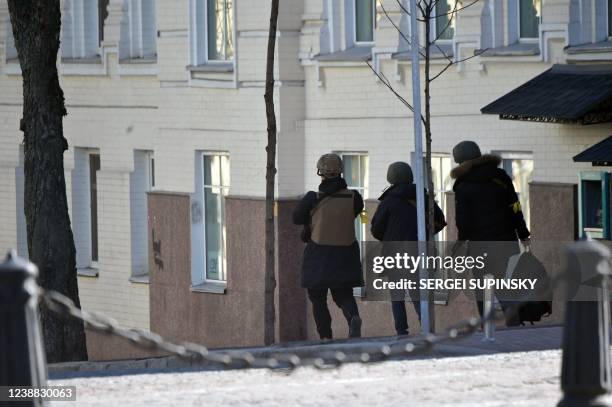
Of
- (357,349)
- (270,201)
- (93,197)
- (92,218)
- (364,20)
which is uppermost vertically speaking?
(364,20)

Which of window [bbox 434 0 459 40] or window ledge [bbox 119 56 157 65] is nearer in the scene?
window [bbox 434 0 459 40]

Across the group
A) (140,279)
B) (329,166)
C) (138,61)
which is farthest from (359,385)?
(138,61)

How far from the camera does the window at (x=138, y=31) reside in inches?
1106

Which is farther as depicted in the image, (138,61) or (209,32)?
(138,61)

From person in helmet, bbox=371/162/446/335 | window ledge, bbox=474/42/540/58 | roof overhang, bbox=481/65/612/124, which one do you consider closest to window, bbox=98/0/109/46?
window ledge, bbox=474/42/540/58

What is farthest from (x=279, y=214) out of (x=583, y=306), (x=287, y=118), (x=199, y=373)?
(x=583, y=306)

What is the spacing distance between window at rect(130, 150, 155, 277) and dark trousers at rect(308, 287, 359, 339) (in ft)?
32.8

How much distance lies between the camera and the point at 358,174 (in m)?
24.8

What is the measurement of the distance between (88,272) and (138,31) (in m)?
3.57

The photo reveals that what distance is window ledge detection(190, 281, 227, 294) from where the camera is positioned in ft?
86.1

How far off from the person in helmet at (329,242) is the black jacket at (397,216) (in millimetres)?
265

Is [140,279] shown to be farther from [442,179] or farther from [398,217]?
[398,217]

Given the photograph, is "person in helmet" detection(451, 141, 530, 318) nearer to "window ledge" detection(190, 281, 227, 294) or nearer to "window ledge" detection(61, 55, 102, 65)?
"window ledge" detection(190, 281, 227, 294)

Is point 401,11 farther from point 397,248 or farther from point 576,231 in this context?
point 397,248
